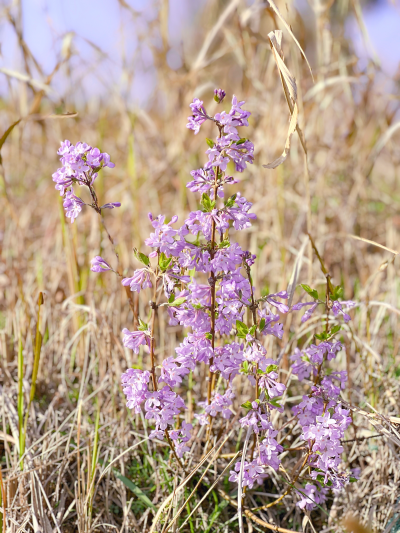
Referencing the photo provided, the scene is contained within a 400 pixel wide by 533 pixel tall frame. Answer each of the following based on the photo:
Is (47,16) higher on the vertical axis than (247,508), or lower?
higher

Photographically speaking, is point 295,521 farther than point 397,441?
Yes

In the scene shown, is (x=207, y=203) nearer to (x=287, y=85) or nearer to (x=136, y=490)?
(x=287, y=85)

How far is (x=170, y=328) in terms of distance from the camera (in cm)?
233

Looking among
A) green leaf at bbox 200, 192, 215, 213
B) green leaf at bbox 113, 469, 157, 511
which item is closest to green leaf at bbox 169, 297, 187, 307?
green leaf at bbox 200, 192, 215, 213

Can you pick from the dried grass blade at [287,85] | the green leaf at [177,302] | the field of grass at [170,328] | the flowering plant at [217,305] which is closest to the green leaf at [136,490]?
the field of grass at [170,328]

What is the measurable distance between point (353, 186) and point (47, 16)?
2.26m

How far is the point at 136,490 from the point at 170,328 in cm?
96

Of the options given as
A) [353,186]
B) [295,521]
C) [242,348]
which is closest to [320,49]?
[353,186]

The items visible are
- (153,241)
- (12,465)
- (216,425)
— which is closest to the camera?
(153,241)

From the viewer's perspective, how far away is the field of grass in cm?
145

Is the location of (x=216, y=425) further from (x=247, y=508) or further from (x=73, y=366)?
(x=73, y=366)

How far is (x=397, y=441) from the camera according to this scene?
1.32 metres

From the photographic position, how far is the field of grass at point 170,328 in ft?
4.75

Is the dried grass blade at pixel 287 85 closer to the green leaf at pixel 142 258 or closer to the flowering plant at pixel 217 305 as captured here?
the flowering plant at pixel 217 305
